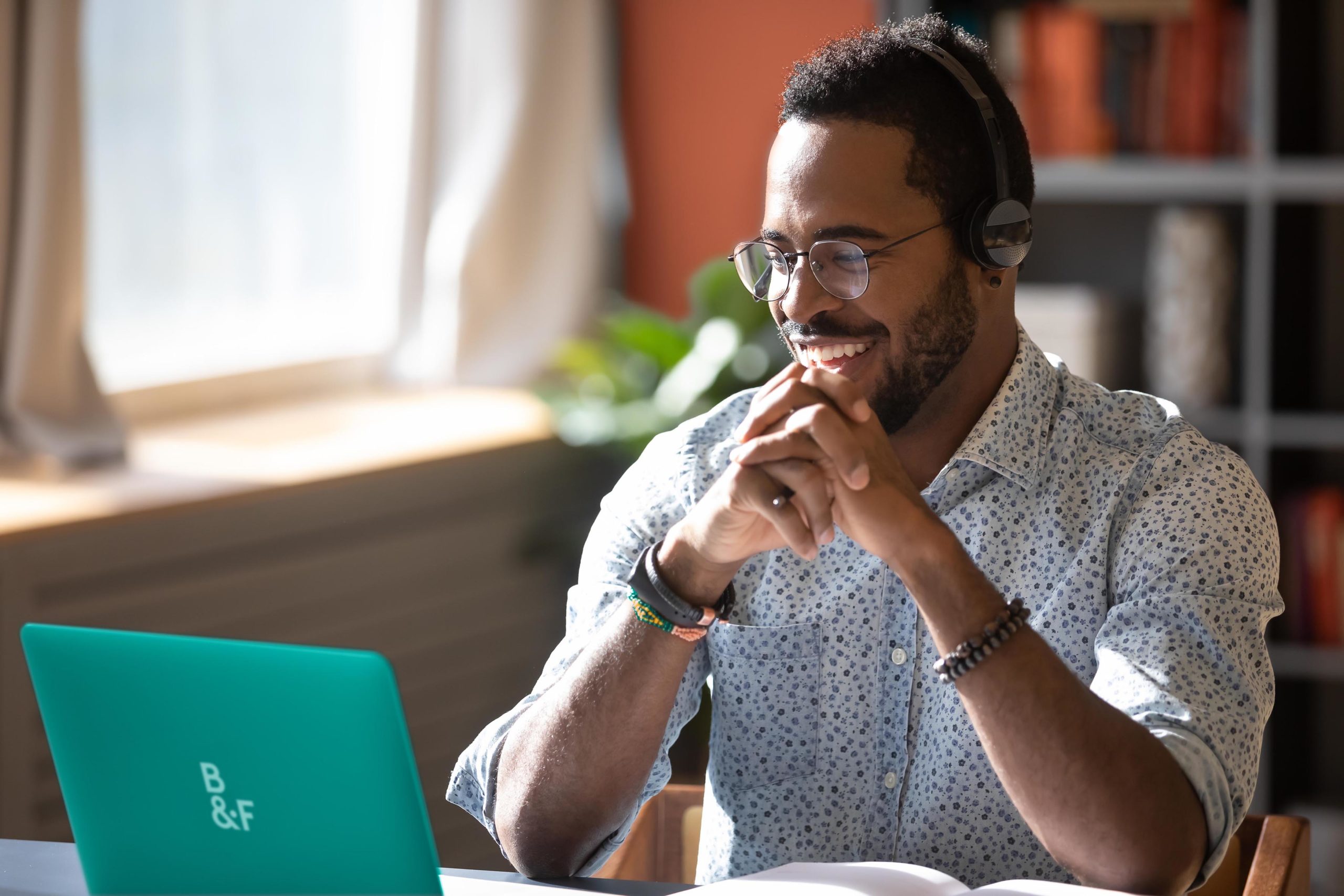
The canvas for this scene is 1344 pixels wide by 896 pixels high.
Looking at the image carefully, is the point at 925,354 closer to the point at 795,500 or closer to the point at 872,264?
the point at 872,264

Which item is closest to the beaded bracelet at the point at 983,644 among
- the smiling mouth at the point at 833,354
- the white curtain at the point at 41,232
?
the smiling mouth at the point at 833,354

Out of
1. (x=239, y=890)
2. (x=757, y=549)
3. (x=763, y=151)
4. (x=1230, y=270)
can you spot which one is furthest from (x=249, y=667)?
(x=763, y=151)

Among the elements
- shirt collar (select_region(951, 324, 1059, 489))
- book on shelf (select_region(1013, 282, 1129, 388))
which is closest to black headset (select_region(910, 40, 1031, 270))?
shirt collar (select_region(951, 324, 1059, 489))

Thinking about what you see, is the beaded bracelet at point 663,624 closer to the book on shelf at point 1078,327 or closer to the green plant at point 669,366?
the green plant at point 669,366

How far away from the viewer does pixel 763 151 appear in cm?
333

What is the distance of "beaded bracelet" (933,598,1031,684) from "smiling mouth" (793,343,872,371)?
1.11ft

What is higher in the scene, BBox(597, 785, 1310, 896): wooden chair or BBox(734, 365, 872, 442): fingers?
BBox(734, 365, 872, 442): fingers

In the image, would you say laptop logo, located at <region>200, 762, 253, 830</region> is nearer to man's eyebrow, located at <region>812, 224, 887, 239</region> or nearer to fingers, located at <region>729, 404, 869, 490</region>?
fingers, located at <region>729, 404, 869, 490</region>

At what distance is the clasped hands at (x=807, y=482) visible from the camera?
3.84ft

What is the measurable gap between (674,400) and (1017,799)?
5.88ft

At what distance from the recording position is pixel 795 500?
1.21m

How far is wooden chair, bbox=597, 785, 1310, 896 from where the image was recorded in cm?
127

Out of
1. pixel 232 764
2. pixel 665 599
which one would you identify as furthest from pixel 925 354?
pixel 232 764

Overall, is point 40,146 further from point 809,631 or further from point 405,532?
point 809,631
